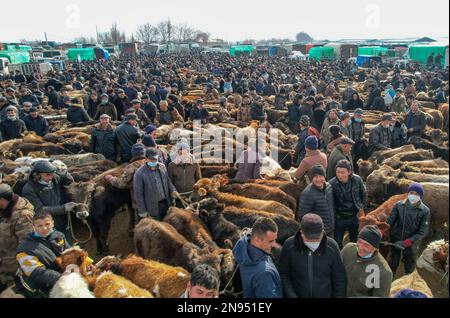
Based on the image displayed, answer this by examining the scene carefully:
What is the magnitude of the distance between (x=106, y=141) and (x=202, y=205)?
3977 mm

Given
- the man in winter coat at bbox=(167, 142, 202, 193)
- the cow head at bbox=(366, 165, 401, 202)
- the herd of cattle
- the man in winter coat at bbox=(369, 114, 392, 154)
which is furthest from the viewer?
the man in winter coat at bbox=(369, 114, 392, 154)

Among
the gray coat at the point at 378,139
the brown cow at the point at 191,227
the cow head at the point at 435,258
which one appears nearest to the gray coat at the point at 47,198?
the brown cow at the point at 191,227

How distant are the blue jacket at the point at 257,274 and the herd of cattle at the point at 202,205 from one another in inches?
32.8

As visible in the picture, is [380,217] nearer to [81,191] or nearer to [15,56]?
[81,191]

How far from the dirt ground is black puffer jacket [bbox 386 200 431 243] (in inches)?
36.9

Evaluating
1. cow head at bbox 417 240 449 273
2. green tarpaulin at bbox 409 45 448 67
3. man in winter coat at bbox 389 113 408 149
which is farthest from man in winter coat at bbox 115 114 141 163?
green tarpaulin at bbox 409 45 448 67

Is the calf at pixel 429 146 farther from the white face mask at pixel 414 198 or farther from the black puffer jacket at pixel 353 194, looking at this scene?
the black puffer jacket at pixel 353 194

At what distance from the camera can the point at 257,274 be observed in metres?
3.50

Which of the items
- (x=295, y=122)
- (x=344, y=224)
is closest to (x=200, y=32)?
(x=295, y=122)

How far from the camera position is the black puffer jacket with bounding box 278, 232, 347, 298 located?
11.9 feet

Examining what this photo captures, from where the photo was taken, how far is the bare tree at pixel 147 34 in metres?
80.8

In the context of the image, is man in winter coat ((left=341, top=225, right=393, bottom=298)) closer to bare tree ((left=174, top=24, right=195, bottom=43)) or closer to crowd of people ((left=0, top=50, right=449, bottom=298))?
crowd of people ((left=0, top=50, right=449, bottom=298))

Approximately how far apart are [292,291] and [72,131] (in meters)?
9.89
